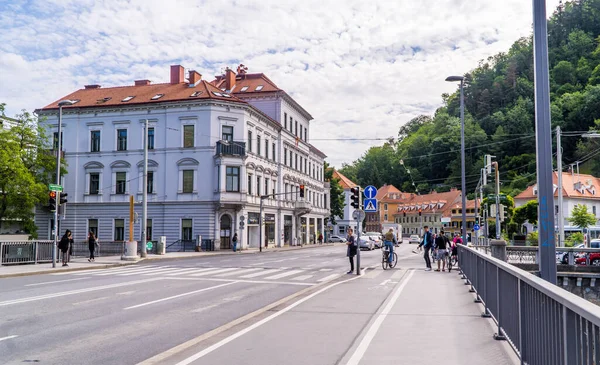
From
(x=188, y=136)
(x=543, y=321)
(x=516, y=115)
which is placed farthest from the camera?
(x=516, y=115)

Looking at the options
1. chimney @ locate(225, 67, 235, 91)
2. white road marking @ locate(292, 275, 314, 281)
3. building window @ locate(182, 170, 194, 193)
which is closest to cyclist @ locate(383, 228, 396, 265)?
white road marking @ locate(292, 275, 314, 281)

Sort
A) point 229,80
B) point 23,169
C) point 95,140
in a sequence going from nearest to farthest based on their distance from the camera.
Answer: point 23,169 → point 95,140 → point 229,80

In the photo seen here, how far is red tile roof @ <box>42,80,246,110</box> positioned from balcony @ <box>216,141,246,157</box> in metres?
3.93

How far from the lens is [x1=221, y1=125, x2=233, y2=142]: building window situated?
48.3m

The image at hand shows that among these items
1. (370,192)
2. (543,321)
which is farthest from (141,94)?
(543,321)

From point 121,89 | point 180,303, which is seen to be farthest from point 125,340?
point 121,89

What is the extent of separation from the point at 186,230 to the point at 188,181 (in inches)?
171

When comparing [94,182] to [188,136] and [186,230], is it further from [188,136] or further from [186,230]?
[186,230]

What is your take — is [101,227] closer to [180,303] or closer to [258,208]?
[258,208]

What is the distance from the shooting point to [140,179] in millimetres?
49125

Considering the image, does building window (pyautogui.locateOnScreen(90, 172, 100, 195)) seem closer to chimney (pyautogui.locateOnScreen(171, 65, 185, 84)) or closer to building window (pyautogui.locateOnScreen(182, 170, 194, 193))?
building window (pyautogui.locateOnScreen(182, 170, 194, 193))

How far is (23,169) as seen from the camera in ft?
135

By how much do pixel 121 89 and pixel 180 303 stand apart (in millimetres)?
46792

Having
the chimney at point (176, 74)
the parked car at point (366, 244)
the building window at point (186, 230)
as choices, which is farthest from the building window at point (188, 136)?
the parked car at point (366, 244)
